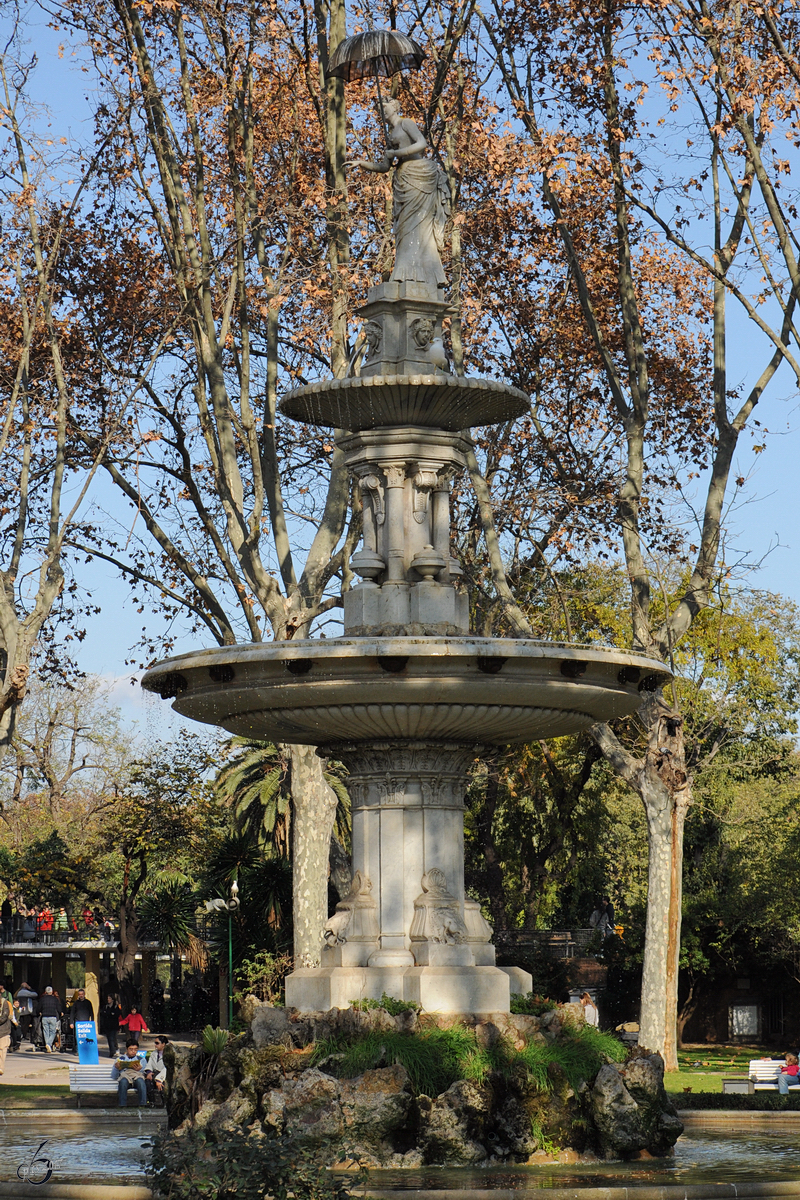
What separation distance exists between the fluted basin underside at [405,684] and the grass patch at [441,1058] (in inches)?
90.6

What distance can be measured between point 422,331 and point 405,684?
400cm

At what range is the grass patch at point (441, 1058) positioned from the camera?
11.0m

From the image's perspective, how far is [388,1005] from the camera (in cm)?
1167

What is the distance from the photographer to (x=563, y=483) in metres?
22.0

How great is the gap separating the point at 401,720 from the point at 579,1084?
2.94 m

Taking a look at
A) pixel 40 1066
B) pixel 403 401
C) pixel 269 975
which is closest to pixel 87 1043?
pixel 269 975

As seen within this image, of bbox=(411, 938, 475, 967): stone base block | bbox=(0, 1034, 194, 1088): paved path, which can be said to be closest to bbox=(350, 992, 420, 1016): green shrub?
bbox=(411, 938, 475, 967): stone base block

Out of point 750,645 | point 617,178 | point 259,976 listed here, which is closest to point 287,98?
point 617,178

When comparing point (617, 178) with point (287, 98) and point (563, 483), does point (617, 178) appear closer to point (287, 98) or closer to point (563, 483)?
point (563, 483)

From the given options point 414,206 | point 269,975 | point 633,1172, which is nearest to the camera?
point 633,1172

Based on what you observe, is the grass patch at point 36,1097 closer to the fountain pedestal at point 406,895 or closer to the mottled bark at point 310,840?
the mottled bark at point 310,840

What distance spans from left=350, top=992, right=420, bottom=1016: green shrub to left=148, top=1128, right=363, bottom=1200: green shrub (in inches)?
164

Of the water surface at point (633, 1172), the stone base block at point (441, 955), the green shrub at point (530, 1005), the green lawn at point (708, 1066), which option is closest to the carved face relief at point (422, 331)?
the stone base block at point (441, 955)

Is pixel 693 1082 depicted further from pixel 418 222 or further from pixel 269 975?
pixel 418 222
